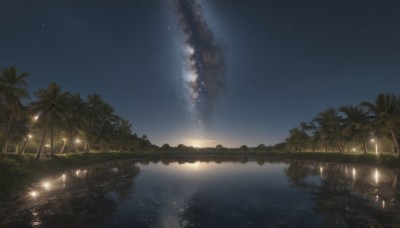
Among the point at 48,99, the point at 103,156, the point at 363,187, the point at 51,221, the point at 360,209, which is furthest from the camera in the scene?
the point at 103,156

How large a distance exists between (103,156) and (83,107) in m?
18.6

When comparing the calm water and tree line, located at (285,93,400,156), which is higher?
tree line, located at (285,93,400,156)

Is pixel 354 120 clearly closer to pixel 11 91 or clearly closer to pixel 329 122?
pixel 329 122

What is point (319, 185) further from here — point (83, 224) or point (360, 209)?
point (83, 224)

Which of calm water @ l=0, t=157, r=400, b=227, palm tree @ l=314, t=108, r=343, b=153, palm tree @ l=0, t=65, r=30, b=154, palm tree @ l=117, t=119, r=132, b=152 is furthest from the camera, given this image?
palm tree @ l=117, t=119, r=132, b=152

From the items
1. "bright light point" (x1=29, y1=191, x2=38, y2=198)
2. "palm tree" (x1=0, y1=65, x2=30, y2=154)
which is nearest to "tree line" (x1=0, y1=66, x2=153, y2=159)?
"palm tree" (x1=0, y1=65, x2=30, y2=154)

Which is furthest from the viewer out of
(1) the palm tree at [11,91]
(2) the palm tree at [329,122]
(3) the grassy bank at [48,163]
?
(2) the palm tree at [329,122]

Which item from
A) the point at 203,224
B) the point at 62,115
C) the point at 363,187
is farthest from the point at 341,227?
the point at 62,115

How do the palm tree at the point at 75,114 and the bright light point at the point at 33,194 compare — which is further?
the palm tree at the point at 75,114

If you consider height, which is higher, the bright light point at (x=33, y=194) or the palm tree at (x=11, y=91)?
the palm tree at (x=11, y=91)

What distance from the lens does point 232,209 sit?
19.1 metres

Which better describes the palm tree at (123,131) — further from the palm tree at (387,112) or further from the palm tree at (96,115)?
the palm tree at (387,112)

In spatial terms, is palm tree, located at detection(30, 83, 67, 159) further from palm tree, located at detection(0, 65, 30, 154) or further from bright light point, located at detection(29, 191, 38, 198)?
bright light point, located at detection(29, 191, 38, 198)

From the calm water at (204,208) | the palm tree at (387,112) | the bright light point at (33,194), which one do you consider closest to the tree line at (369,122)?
the palm tree at (387,112)
